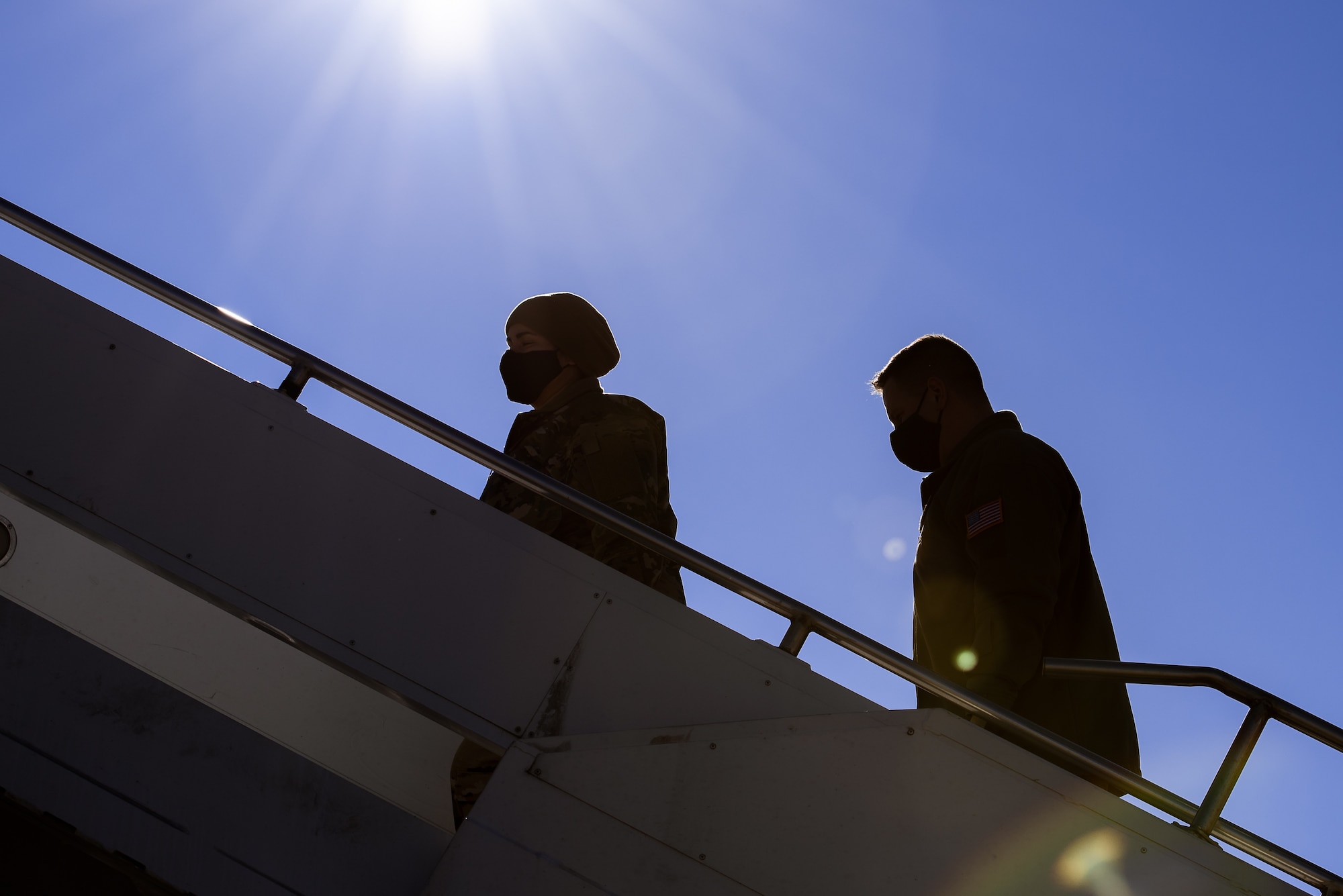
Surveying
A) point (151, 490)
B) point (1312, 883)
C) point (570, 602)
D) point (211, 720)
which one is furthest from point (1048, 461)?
point (211, 720)

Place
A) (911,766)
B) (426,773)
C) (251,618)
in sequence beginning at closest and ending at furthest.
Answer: (911,766) < (251,618) < (426,773)

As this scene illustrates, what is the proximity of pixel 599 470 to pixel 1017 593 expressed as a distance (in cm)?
135

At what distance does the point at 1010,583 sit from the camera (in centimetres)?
241

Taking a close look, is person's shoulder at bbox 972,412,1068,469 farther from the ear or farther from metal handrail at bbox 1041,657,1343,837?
metal handrail at bbox 1041,657,1343,837

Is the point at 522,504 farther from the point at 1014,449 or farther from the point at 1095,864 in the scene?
the point at 1095,864

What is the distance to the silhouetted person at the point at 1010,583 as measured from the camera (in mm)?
2377

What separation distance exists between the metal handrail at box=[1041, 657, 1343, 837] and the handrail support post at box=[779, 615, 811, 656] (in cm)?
71

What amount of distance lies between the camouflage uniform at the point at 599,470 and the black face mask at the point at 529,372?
98mm

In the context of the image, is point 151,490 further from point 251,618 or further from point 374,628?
point 374,628

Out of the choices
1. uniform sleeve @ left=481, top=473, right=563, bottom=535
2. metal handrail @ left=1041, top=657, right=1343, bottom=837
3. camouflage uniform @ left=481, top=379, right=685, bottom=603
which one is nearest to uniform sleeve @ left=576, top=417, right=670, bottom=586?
camouflage uniform @ left=481, top=379, right=685, bottom=603

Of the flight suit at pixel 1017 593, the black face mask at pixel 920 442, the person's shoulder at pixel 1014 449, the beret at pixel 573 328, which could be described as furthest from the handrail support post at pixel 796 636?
the beret at pixel 573 328

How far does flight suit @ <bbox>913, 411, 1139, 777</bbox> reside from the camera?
2.37 metres

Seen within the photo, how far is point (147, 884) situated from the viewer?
270 cm

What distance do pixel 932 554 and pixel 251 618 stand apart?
1822 millimetres
